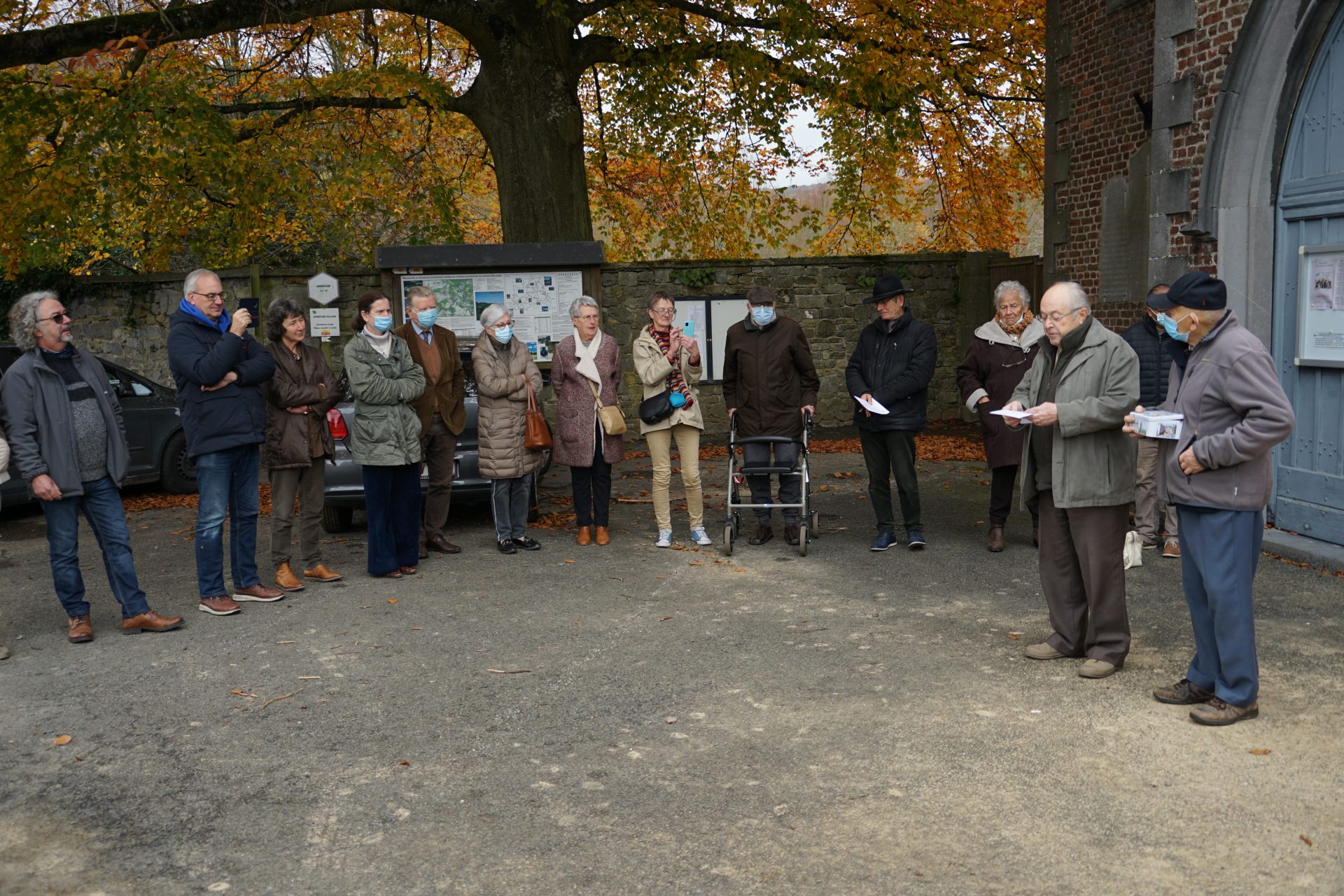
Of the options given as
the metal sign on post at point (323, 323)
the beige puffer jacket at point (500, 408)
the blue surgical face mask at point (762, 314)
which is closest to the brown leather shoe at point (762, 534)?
the blue surgical face mask at point (762, 314)

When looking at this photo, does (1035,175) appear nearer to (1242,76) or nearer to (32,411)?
(1242,76)

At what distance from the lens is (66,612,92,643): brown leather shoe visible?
701cm

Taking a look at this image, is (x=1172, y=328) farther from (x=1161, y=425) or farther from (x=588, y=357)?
(x=588, y=357)

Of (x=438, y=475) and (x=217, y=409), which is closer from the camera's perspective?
(x=217, y=409)

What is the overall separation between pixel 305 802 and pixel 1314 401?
7311 millimetres

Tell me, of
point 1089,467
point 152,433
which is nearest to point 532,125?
point 152,433

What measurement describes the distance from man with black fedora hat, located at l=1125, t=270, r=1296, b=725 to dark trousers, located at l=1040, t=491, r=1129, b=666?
555 mm

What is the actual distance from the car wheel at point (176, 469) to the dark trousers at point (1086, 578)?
32.8ft

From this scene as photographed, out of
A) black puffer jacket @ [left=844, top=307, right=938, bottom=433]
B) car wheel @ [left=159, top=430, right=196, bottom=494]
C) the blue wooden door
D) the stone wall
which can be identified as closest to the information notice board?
the blue wooden door

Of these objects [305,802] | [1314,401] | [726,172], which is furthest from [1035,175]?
[305,802]

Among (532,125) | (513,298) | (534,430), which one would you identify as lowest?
(534,430)

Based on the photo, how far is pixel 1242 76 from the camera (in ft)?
28.7

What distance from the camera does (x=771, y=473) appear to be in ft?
30.7

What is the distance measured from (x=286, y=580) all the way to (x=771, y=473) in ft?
11.9
